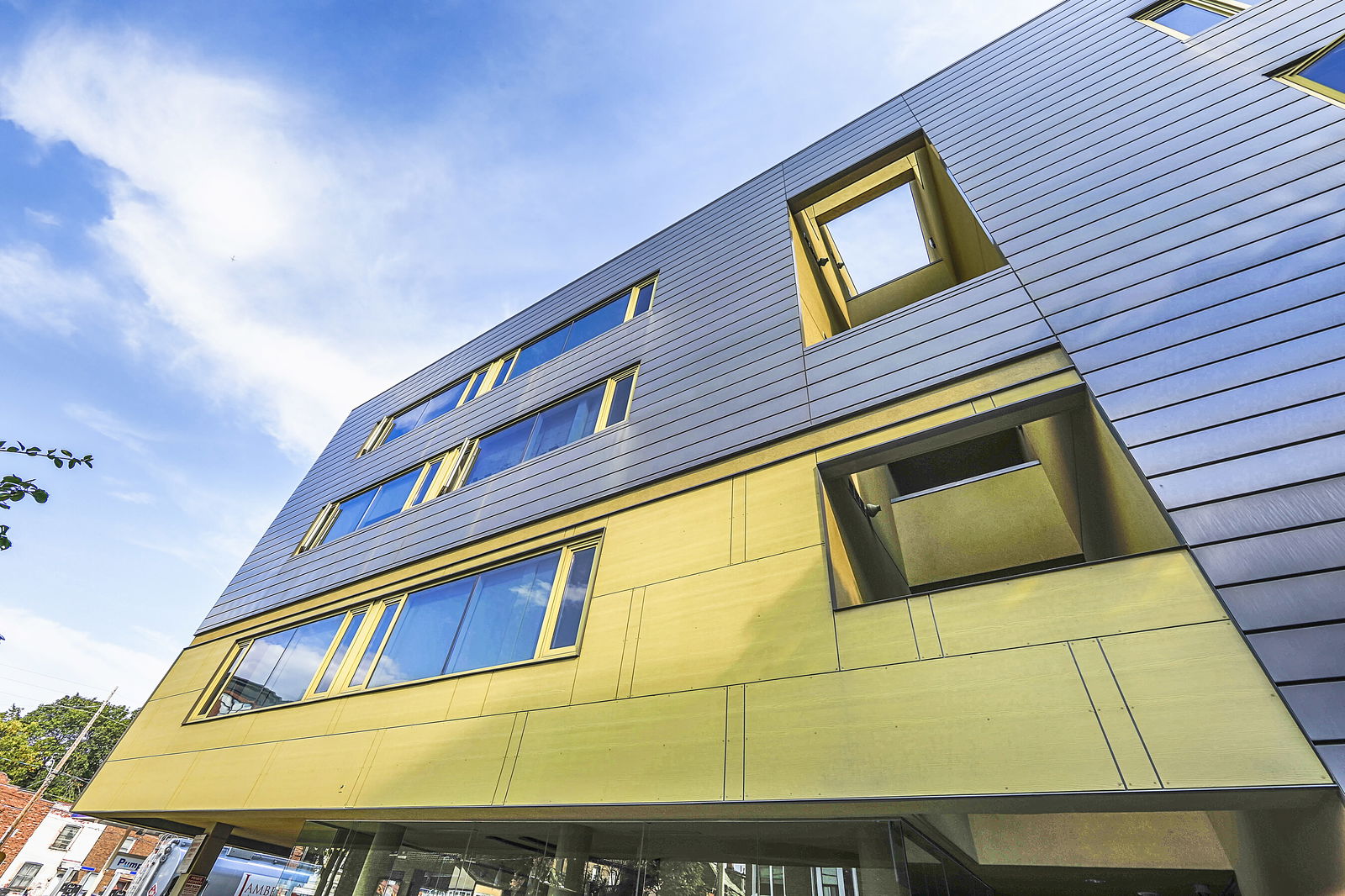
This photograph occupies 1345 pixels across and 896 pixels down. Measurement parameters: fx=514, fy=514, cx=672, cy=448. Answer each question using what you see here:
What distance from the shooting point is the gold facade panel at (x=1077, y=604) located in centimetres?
299

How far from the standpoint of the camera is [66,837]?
28531mm

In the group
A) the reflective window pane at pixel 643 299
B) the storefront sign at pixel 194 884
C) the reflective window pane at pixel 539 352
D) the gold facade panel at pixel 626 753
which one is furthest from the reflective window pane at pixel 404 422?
the gold facade panel at pixel 626 753

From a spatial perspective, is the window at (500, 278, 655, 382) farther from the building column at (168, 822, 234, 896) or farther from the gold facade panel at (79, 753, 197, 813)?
the building column at (168, 822, 234, 896)

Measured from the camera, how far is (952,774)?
9.84 feet

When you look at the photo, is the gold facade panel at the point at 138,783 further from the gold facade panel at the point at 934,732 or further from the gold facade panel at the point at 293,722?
the gold facade panel at the point at 934,732

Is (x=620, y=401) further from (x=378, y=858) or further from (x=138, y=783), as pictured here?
(x=138, y=783)

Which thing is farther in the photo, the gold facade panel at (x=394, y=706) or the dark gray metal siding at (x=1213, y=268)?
the gold facade panel at (x=394, y=706)

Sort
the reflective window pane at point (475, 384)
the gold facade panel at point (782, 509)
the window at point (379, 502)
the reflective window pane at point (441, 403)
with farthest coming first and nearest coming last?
the reflective window pane at point (441, 403) < the reflective window pane at point (475, 384) < the window at point (379, 502) < the gold facade panel at point (782, 509)

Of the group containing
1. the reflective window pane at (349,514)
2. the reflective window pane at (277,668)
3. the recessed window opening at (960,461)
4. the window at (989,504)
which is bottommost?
the reflective window pane at (277,668)

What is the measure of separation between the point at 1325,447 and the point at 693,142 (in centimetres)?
1038

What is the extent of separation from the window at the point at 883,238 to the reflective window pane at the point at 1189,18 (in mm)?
3116

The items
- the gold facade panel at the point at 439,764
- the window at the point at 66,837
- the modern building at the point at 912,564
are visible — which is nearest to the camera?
the modern building at the point at 912,564

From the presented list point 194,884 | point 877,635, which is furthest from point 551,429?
point 194,884

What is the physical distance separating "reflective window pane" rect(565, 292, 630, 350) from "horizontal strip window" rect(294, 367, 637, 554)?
172 cm
